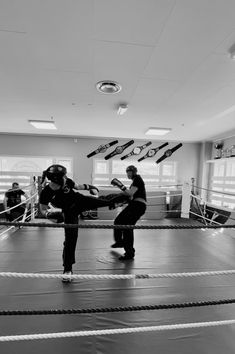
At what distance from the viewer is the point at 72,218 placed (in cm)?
206

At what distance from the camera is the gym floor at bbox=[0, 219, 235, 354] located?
1.25 m

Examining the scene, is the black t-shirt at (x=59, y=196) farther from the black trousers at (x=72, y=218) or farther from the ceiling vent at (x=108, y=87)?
the ceiling vent at (x=108, y=87)

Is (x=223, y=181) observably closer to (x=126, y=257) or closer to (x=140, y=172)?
(x=140, y=172)

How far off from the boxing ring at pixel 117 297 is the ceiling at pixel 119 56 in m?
1.60

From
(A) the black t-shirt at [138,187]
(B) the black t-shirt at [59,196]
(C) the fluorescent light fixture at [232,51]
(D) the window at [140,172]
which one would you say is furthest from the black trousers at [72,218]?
(D) the window at [140,172]

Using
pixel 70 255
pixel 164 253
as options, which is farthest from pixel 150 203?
pixel 70 255

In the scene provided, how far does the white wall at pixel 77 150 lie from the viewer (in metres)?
6.61

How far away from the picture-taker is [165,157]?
713 centimetres

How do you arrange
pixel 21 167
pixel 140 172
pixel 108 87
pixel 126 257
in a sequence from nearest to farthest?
pixel 126 257 < pixel 108 87 < pixel 21 167 < pixel 140 172

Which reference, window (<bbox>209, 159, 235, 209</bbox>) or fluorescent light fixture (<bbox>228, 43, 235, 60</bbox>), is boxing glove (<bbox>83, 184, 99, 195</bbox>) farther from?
window (<bbox>209, 159, 235, 209</bbox>)

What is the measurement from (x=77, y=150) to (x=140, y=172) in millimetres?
2194

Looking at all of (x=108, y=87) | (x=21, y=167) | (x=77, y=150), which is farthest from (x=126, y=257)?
(x=21, y=167)

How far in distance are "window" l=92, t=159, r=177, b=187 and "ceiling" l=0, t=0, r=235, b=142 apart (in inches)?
117

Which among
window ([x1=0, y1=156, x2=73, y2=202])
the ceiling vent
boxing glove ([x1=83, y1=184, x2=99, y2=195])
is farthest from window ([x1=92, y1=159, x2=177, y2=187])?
boxing glove ([x1=83, y1=184, x2=99, y2=195])
